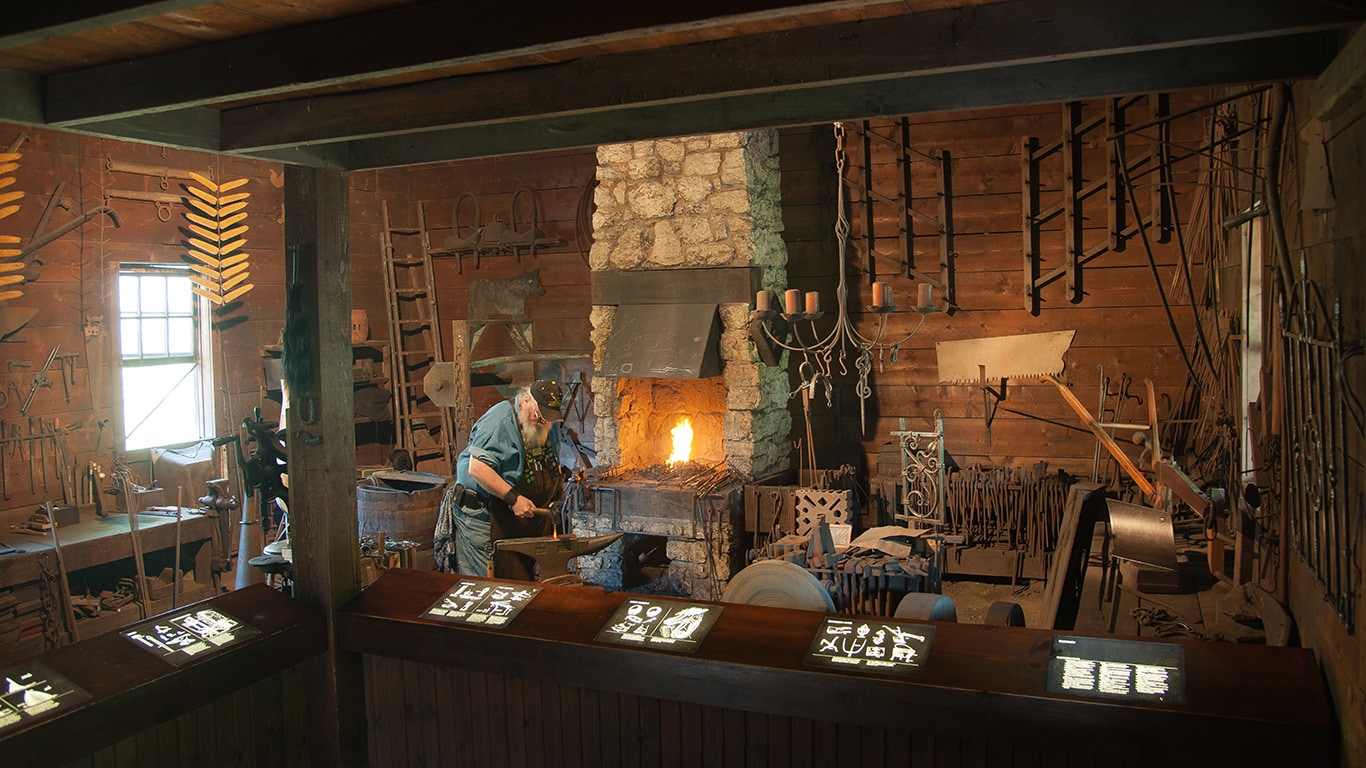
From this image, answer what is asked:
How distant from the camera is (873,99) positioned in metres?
3.21

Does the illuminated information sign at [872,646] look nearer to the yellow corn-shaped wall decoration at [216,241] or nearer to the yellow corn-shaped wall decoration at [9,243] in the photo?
the yellow corn-shaped wall decoration at [9,243]

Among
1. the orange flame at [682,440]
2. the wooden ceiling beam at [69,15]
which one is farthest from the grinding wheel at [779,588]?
the wooden ceiling beam at [69,15]

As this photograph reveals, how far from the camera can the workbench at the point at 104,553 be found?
6090 mm

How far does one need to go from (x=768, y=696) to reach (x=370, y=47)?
2.26m

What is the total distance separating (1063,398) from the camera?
7.55 metres

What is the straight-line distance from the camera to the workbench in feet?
20.0

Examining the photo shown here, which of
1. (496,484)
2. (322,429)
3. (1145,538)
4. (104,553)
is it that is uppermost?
(322,429)

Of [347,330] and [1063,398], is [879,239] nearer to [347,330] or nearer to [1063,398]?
[1063,398]

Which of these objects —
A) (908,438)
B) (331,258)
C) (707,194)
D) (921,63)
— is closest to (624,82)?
(921,63)

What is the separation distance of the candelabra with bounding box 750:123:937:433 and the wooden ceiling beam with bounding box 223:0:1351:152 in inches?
94.6

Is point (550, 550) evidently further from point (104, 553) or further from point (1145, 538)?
point (104, 553)

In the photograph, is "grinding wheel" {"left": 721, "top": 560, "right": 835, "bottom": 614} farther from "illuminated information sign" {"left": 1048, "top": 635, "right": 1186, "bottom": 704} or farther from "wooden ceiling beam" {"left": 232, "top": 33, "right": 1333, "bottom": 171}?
"wooden ceiling beam" {"left": 232, "top": 33, "right": 1333, "bottom": 171}

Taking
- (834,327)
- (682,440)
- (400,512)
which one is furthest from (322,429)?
(834,327)

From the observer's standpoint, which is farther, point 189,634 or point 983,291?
point 983,291
